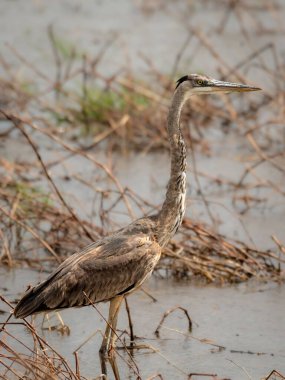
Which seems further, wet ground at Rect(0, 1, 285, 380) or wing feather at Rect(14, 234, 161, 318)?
wet ground at Rect(0, 1, 285, 380)

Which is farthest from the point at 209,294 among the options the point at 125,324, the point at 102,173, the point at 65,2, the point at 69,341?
the point at 65,2

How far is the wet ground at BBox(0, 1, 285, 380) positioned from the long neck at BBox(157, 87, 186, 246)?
618mm

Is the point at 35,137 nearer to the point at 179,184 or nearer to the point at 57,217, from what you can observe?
the point at 57,217

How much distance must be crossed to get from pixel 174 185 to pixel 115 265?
61 centimetres

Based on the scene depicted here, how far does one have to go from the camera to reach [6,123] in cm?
1210

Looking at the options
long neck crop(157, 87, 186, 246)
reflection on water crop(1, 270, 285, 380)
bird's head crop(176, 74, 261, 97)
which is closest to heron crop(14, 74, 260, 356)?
long neck crop(157, 87, 186, 246)

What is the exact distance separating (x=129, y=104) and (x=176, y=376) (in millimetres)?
5170

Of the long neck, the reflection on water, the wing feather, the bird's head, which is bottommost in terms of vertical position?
the reflection on water

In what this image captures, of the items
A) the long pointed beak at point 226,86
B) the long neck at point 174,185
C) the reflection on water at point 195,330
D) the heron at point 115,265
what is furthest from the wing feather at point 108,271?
the long pointed beak at point 226,86

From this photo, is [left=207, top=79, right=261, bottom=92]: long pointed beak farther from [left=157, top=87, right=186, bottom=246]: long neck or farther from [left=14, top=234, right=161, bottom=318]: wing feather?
[left=14, top=234, right=161, bottom=318]: wing feather

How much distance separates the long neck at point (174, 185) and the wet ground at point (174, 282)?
62 centimetres

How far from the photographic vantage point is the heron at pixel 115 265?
20.9 feet

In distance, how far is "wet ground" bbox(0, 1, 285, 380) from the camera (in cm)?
658

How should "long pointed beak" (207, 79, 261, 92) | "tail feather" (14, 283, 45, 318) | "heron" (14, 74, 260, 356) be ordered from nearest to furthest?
"tail feather" (14, 283, 45, 318) < "heron" (14, 74, 260, 356) < "long pointed beak" (207, 79, 261, 92)
